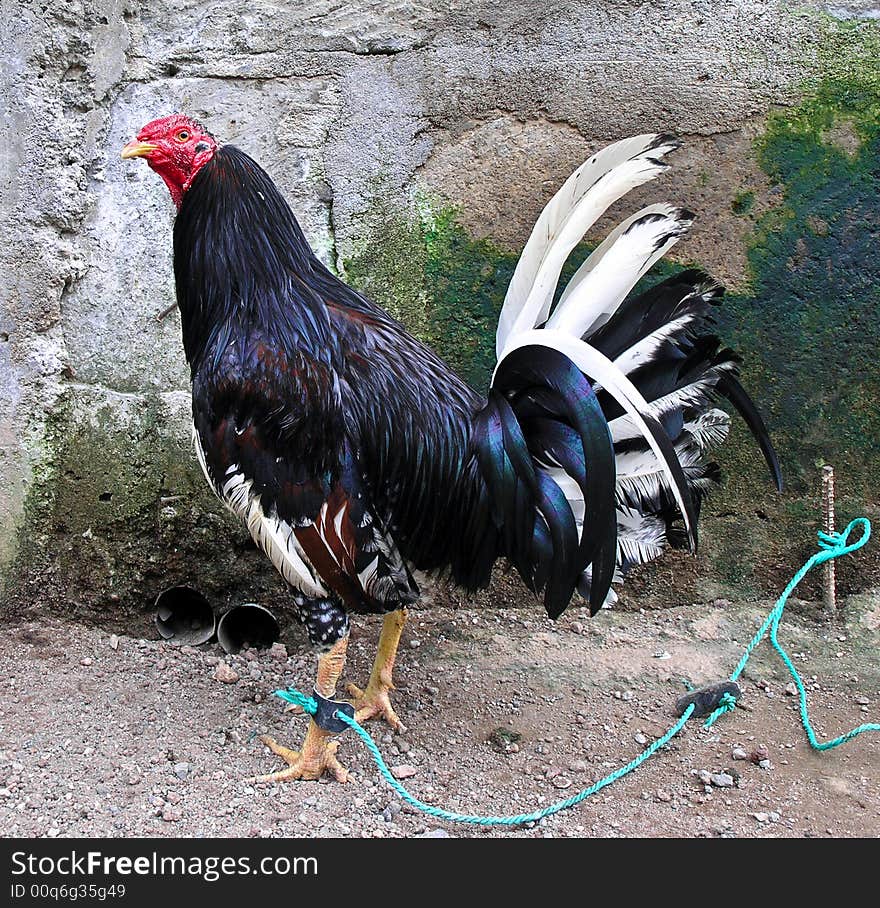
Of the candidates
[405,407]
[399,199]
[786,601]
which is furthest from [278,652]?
[786,601]

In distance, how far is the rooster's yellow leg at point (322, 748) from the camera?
97.9 inches

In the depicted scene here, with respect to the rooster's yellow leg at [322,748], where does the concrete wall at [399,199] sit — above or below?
above

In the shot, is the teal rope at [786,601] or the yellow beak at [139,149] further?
the teal rope at [786,601]

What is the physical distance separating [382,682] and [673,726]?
3.28 ft

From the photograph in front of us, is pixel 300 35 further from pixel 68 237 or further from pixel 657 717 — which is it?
pixel 657 717

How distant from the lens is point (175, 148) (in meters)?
2.34

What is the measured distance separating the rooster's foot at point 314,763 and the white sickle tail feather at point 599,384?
0.82 m

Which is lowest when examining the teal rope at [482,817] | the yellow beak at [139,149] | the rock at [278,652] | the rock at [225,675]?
the rock at [225,675]

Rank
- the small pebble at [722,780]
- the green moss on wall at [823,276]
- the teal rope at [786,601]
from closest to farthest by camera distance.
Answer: the small pebble at [722,780] → the teal rope at [786,601] → the green moss on wall at [823,276]

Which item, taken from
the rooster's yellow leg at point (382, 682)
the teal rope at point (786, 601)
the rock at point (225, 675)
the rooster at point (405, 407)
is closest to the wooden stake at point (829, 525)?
the teal rope at point (786, 601)

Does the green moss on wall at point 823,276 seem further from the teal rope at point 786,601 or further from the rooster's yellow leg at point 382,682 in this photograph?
the rooster's yellow leg at point 382,682

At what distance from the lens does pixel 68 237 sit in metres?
3.18

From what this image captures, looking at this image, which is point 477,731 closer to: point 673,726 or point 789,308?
point 673,726

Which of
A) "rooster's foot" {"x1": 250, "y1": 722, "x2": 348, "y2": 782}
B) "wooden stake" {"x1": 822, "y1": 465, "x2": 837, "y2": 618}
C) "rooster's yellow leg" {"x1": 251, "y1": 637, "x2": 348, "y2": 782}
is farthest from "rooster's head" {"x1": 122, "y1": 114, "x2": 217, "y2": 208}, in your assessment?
"wooden stake" {"x1": 822, "y1": 465, "x2": 837, "y2": 618}
